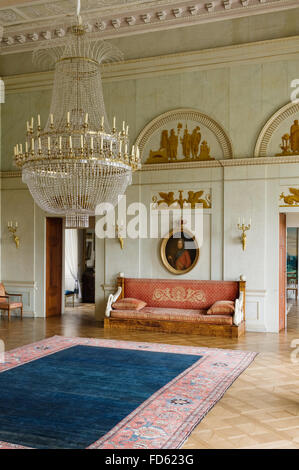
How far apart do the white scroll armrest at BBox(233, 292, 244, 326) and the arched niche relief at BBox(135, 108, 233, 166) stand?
10.1 feet

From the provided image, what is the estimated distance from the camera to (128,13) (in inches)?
416

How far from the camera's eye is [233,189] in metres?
10.4

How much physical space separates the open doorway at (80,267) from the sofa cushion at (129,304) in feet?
14.8

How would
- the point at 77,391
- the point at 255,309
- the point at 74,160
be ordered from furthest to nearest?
1. the point at 255,309
2. the point at 74,160
3. the point at 77,391

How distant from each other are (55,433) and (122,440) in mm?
664

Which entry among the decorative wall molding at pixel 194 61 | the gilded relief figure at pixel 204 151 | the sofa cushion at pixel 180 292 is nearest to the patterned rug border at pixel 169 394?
the sofa cushion at pixel 180 292

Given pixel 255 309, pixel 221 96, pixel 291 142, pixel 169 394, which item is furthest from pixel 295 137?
pixel 169 394

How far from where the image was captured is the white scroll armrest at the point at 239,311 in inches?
366

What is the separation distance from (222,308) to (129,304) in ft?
6.66

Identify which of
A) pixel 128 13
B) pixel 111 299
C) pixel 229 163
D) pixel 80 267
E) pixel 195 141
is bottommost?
pixel 111 299

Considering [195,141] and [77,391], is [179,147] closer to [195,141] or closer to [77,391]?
[195,141]

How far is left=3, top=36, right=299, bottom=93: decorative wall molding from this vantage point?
9.98 meters

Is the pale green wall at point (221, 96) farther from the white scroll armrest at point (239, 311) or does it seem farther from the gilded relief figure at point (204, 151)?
the white scroll armrest at point (239, 311)

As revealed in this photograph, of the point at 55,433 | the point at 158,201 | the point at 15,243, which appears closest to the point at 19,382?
the point at 55,433
